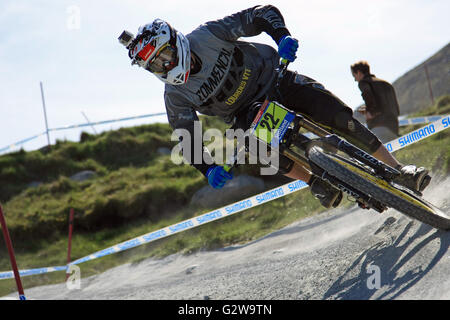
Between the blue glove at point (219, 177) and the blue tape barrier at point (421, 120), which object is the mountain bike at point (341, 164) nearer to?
the blue glove at point (219, 177)

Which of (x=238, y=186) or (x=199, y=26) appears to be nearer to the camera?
(x=199, y=26)

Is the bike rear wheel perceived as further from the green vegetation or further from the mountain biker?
the green vegetation

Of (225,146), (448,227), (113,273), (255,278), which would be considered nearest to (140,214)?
(225,146)

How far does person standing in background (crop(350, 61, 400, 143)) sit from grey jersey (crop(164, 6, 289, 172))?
3.44 metres

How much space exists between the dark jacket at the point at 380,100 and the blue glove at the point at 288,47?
373 cm

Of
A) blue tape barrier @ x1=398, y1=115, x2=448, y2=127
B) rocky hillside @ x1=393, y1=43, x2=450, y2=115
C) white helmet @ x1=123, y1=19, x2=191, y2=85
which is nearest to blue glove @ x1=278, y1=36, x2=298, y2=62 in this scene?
white helmet @ x1=123, y1=19, x2=191, y2=85

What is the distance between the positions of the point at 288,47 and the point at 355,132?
1.01 metres

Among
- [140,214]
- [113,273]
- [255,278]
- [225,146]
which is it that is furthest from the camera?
[225,146]

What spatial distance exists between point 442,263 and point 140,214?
1031 cm

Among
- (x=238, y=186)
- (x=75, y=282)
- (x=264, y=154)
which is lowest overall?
(x=75, y=282)

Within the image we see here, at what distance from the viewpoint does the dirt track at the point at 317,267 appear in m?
3.46
